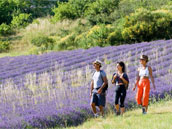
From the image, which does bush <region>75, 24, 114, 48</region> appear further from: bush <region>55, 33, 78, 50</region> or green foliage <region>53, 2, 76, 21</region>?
green foliage <region>53, 2, 76, 21</region>

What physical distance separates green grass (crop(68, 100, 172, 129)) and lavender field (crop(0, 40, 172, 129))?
0.65m

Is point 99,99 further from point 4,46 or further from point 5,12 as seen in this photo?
point 5,12

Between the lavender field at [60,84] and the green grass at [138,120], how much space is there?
0.65 metres

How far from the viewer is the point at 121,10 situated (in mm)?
32531

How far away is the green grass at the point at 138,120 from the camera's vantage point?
276 inches

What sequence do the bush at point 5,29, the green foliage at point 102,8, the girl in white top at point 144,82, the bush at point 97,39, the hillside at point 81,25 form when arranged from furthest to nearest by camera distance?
the bush at point 5,29 < the green foliage at point 102,8 < the hillside at point 81,25 < the bush at point 97,39 < the girl in white top at point 144,82

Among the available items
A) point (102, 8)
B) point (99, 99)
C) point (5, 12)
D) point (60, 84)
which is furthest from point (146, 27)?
point (5, 12)

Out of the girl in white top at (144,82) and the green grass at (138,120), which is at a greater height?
the girl in white top at (144,82)

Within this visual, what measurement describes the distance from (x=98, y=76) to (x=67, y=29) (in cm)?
2484

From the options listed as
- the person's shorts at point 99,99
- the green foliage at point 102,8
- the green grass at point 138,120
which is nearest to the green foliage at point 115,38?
the green foliage at point 102,8

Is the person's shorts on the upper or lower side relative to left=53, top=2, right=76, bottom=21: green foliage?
lower

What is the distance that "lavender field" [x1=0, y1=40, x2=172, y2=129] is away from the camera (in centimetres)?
866

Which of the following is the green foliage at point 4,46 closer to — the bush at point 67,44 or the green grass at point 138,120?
the bush at point 67,44

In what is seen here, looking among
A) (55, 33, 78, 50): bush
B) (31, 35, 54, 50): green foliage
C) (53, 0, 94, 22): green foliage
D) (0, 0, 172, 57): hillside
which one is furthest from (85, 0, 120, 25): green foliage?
(31, 35, 54, 50): green foliage
